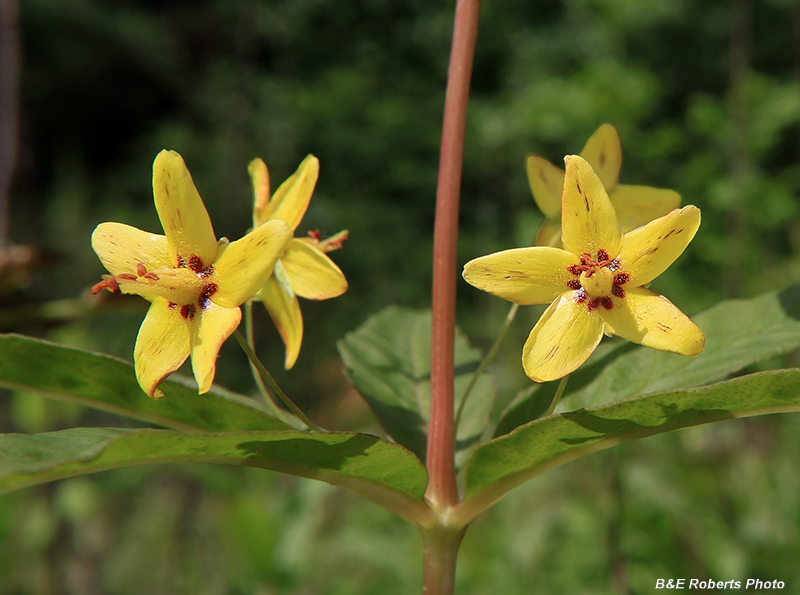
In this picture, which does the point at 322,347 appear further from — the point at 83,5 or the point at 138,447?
the point at 138,447

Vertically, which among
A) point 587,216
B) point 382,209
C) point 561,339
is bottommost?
point 561,339

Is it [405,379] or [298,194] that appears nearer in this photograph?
[298,194]

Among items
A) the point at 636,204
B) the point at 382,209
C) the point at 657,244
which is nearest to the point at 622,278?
the point at 657,244

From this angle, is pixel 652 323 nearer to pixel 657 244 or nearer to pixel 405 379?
pixel 657 244

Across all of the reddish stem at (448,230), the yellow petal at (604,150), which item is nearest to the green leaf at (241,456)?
the reddish stem at (448,230)

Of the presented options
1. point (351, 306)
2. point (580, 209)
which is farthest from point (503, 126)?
point (580, 209)

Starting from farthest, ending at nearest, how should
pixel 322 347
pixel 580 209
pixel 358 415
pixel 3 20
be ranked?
Result: pixel 322 347 → pixel 358 415 → pixel 3 20 → pixel 580 209
